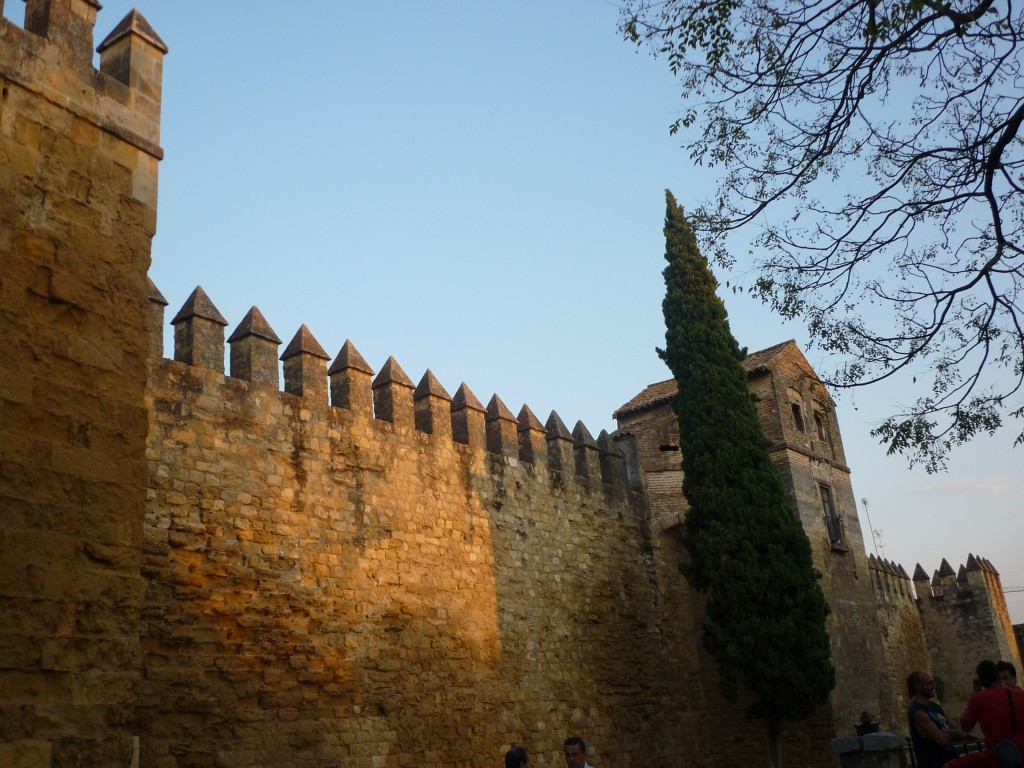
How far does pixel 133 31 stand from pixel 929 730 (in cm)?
623

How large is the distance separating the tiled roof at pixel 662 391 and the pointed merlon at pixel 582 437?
1.86 metres

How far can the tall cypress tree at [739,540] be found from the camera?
13.6 meters

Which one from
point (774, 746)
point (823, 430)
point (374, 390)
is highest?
point (823, 430)

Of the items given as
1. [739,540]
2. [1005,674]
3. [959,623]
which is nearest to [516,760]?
[1005,674]

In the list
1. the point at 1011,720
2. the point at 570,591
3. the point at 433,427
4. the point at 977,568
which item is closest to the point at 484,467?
the point at 433,427

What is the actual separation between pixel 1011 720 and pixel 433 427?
8163mm

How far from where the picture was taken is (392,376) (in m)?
12.3

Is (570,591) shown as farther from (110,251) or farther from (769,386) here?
(110,251)

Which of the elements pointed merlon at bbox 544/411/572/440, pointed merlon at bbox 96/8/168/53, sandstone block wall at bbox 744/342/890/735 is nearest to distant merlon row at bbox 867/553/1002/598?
sandstone block wall at bbox 744/342/890/735

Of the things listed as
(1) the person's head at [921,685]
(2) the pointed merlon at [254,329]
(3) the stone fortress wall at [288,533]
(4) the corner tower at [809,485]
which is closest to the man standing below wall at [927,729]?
(1) the person's head at [921,685]

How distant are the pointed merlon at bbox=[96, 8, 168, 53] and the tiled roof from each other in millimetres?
12392

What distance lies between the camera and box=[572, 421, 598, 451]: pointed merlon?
50.8ft

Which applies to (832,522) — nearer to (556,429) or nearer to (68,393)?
(556,429)

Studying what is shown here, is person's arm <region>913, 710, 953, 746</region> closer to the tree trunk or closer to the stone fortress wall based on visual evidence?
the stone fortress wall
